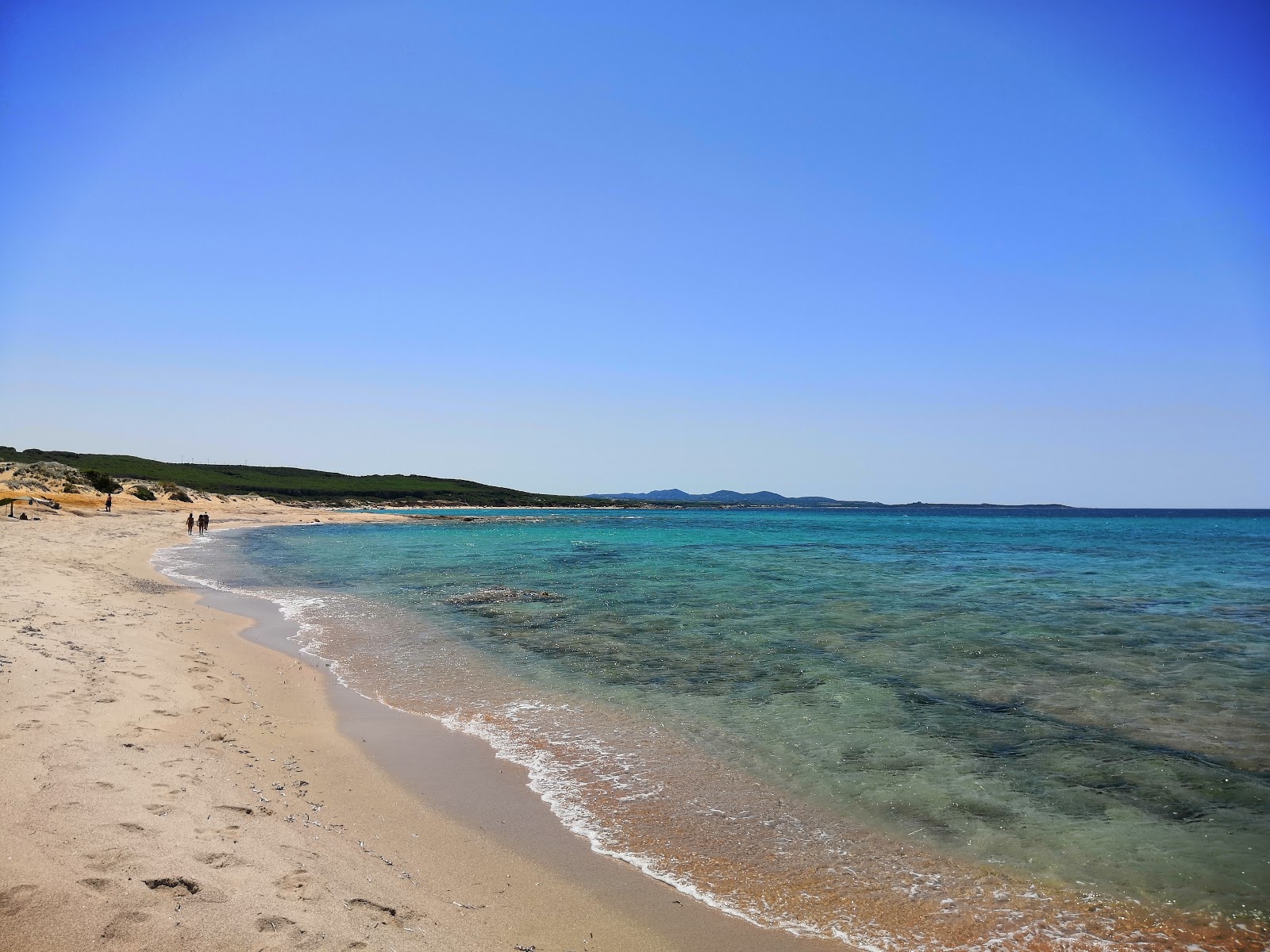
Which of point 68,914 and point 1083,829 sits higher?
point 68,914

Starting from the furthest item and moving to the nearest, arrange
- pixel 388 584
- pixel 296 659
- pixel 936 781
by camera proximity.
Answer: pixel 388 584 → pixel 296 659 → pixel 936 781

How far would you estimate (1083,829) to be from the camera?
7.04 meters

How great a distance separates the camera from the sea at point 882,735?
5.86 m

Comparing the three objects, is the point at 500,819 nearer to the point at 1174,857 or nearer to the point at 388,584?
the point at 1174,857

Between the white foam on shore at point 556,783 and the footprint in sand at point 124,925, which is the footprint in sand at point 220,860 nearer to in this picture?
the footprint in sand at point 124,925

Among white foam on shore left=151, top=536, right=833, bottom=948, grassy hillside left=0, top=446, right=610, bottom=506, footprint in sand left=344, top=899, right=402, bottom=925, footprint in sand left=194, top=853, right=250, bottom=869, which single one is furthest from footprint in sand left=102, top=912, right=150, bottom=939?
grassy hillside left=0, top=446, right=610, bottom=506

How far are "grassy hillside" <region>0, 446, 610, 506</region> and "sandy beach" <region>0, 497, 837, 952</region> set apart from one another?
10405 centimetres

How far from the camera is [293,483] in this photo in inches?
5541

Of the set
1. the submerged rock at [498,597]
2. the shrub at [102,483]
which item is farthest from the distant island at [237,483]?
the submerged rock at [498,597]

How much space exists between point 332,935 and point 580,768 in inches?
171

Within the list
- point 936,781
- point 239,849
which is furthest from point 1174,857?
point 239,849

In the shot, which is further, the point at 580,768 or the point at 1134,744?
the point at 1134,744

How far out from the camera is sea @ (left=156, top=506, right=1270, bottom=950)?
19.2ft

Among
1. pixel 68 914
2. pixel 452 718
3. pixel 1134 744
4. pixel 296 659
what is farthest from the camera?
pixel 296 659
